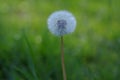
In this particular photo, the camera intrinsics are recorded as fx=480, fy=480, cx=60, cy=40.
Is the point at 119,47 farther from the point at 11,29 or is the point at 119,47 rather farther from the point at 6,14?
the point at 6,14

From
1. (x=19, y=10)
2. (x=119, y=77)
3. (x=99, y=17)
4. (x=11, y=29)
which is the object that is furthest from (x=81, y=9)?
(x=119, y=77)

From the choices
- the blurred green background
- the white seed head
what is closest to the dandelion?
the white seed head

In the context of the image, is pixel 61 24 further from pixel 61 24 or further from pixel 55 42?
pixel 55 42

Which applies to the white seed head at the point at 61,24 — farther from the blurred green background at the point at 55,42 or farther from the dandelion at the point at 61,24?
Result: the blurred green background at the point at 55,42

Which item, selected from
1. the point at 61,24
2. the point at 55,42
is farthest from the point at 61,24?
the point at 55,42

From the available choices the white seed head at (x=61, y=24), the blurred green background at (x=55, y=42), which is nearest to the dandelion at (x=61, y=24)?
the white seed head at (x=61, y=24)
